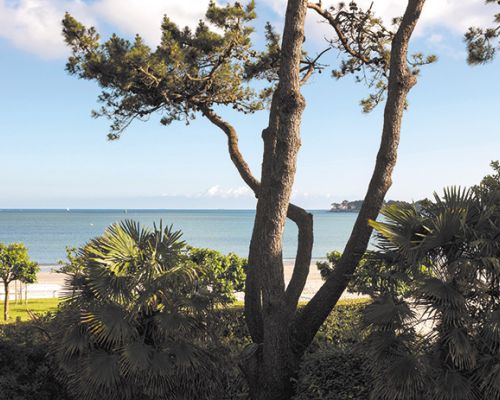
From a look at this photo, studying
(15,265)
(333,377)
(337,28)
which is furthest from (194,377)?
(15,265)

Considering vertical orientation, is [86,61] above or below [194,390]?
above

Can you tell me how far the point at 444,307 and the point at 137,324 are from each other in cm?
315

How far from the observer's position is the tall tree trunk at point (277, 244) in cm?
666

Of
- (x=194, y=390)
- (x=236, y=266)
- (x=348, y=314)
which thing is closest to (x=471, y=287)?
(x=194, y=390)

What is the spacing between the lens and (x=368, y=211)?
7137 millimetres

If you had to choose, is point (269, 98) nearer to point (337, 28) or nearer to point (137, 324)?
point (337, 28)

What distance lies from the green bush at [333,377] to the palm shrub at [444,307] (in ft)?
3.00

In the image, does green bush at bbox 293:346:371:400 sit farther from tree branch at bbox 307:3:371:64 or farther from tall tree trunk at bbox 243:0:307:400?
tree branch at bbox 307:3:371:64

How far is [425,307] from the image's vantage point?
16.9 feet

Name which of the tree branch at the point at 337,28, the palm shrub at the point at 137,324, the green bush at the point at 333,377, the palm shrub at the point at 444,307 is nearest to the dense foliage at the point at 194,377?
the green bush at the point at 333,377

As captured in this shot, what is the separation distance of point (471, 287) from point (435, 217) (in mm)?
831

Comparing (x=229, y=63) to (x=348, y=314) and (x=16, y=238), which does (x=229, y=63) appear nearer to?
(x=348, y=314)

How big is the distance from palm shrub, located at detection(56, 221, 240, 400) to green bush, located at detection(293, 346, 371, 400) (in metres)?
0.97

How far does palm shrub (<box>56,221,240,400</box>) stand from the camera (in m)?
5.83
